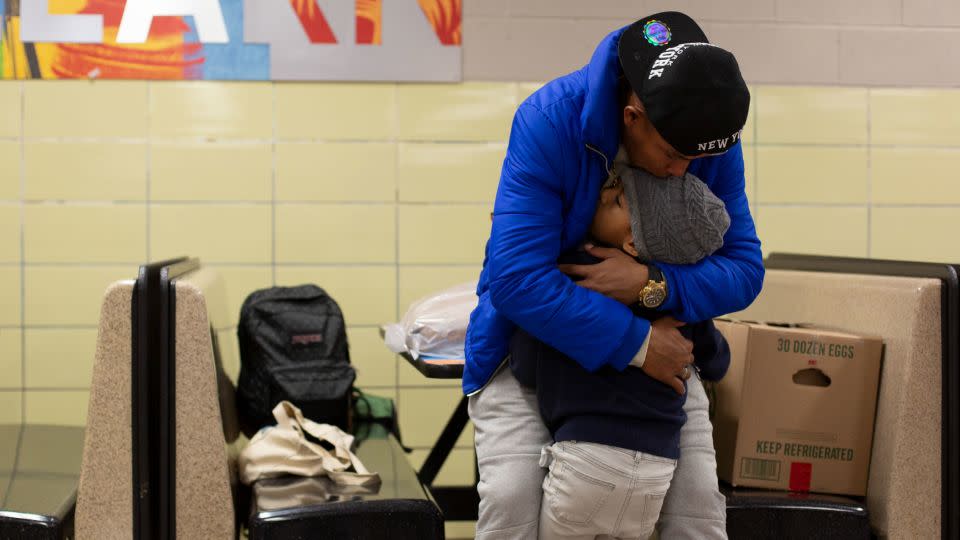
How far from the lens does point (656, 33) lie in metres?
1.96

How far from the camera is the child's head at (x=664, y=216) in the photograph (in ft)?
6.52

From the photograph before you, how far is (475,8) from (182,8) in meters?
1.17

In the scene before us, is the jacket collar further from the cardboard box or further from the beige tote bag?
the beige tote bag

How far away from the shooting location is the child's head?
1.99m

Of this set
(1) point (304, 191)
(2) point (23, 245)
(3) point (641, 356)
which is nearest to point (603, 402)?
(3) point (641, 356)

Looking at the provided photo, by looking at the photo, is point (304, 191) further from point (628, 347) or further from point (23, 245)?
point (628, 347)

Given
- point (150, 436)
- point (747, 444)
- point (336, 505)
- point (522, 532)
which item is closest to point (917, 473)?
point (747, 444)

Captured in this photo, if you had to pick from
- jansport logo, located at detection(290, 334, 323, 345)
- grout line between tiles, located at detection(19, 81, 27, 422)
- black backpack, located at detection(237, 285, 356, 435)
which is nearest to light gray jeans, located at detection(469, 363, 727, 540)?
black backpack, located at detection(237, 285, 356, 435)

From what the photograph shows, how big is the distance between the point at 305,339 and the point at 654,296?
1.77 meters

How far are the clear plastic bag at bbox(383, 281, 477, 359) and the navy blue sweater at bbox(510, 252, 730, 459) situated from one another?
845 mm

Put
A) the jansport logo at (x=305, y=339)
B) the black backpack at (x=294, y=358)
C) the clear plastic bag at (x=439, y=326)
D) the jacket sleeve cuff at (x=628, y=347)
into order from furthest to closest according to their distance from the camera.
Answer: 1. the jansport logo at (x=305, y=339)
2. the black backpack at (x=294, y=358)
3. the clear plastic bag at (x=439, y=326)
4. the jacket sleeve cuff at (x=628, y=347)

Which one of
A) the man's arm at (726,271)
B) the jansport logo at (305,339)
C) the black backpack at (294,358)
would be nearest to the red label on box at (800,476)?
the man's arm at (726,271)

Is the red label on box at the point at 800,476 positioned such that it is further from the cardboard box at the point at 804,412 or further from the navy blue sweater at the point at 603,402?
the navy blue sweater at the point at 603,402

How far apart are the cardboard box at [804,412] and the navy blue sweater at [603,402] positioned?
73cm
